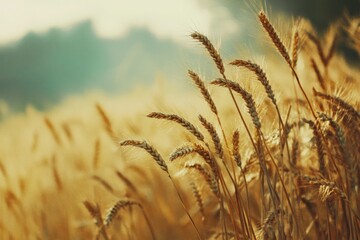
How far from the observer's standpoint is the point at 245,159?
200 centimetres

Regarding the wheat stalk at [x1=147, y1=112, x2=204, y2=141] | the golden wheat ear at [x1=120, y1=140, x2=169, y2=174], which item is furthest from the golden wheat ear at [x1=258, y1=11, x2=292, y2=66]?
the golden wheat ear at [x1=120, y1=140, x2=169, y2=174]

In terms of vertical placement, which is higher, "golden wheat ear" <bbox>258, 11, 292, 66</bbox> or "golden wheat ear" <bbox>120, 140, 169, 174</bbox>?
"golden wheat ear" <bbox>258, 11, 292, 66</bbox>

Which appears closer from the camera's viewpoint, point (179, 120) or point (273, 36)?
point (179, 120)

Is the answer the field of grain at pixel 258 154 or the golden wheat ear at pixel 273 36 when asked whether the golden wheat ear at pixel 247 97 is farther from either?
the golden wheat ear at pixel 273 36

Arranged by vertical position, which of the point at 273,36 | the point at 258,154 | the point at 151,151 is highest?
the point at 273,36

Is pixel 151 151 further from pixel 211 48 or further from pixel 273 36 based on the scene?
pixel 273 36

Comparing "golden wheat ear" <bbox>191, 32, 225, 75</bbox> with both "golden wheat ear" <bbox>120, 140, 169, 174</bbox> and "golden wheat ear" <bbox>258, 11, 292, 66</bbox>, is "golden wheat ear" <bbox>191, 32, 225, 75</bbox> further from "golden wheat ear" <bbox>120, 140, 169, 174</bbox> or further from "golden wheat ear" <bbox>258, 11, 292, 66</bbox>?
"golden wheat ear" <bbox>120, 140, 169, 174</bbox>

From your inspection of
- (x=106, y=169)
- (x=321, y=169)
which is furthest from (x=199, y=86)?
(x=106, y=169)

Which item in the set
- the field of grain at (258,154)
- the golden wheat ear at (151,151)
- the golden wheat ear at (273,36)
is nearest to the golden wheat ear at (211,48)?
the field of grain at (258,154)

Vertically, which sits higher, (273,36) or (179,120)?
(273,36)

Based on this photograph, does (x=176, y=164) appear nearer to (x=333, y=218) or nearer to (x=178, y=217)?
(x=333, y=218)

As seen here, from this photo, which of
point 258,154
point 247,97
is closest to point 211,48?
point 247,97

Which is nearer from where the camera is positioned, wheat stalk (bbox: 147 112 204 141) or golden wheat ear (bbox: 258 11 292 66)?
wheat stalk (bbox: 147 112 204 141)

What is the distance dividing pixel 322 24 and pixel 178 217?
833 centimetres
